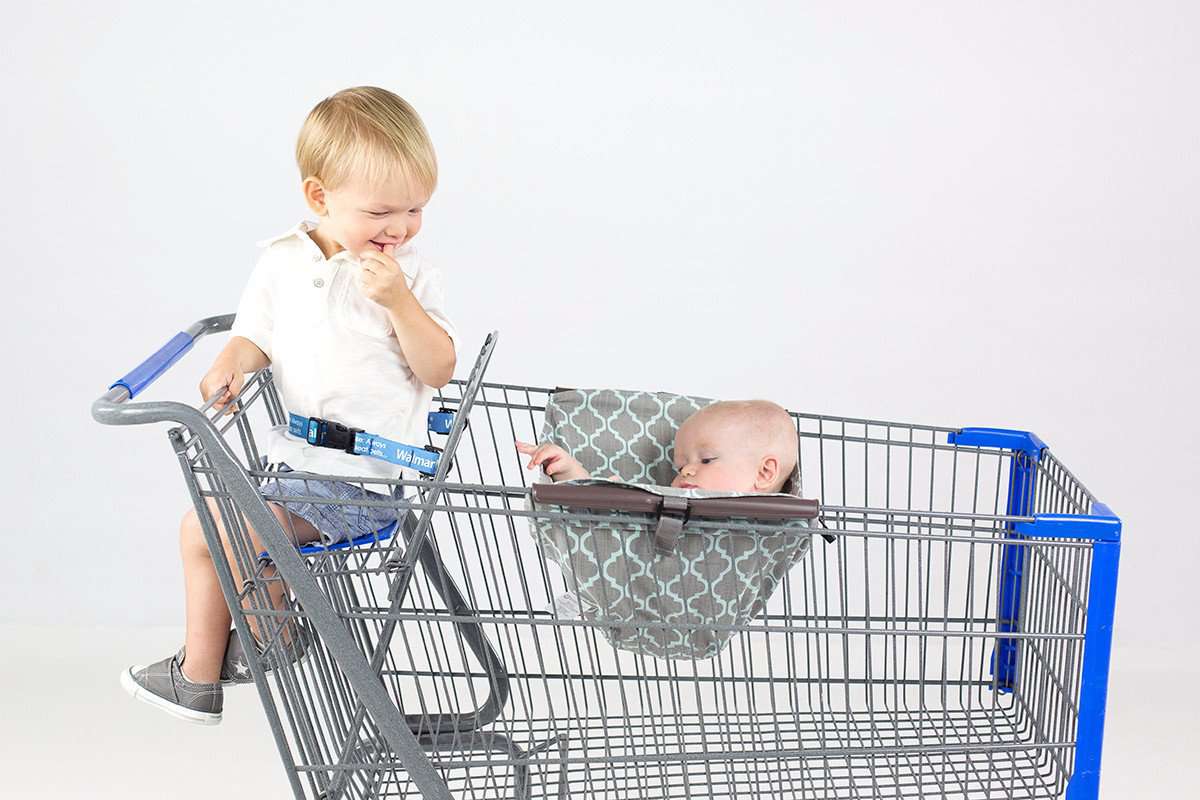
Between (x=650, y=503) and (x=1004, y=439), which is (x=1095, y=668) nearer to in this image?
(x=1004, y=439)

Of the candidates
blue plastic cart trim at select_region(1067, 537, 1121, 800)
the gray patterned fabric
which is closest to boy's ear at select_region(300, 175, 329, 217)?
the gray patterned fabric

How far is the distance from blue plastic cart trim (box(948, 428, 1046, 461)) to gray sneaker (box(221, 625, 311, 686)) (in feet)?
4.15

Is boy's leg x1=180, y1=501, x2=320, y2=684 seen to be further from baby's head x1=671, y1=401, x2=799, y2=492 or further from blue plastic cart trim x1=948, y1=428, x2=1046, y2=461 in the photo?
blue plastic cart trim x1=948, y1=428, x2=1046, y2=461

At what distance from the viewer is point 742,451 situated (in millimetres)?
2729

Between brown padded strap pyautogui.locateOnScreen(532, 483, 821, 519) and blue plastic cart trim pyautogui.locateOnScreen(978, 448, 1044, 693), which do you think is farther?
blue plastic cart trim pyautogui.locateOnScreen(978, 448, 1044, 693)

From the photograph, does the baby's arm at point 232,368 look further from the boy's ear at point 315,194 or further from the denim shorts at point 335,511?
the boy's ear at point 315,194

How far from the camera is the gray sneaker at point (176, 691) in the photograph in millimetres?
2633

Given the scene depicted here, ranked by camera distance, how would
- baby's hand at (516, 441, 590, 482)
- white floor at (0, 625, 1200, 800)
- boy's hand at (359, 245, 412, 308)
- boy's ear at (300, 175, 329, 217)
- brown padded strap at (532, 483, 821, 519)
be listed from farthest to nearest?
white floor at (0, 625, 1200, 800) → baby's hand at (516, 441, 590, 482) → boy's ear at (300, 175, 329, 217) → boy's hand at (359, 245, 412, 308) → brown padded strap at (532, 483, 821, 519)

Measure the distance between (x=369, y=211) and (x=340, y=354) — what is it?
27cm

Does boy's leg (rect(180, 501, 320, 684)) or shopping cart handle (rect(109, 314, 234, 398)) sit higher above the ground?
shopping cart handle (rect(109, 314, 234, 398))

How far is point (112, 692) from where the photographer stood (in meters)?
3.96

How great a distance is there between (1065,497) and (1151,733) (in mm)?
1483

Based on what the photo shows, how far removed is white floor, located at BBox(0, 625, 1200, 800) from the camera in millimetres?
3570

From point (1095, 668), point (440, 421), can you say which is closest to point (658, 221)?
point (440, 421)
